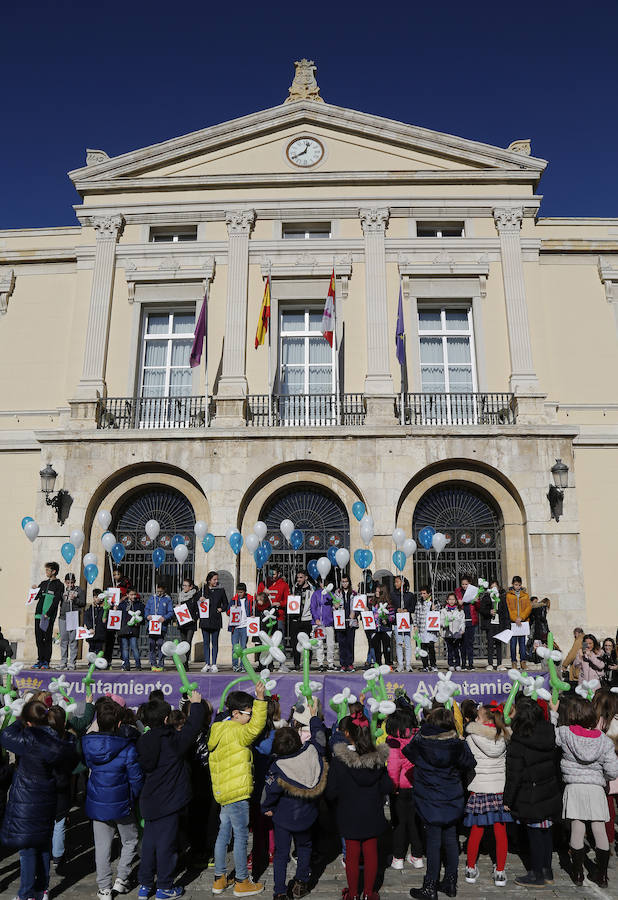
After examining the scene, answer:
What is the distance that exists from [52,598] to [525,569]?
1000 cm

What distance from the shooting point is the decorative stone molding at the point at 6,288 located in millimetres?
18797

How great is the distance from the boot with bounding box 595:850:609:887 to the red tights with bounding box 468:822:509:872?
0.77 metres

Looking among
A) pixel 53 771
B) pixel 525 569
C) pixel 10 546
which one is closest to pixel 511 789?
pixel 53 771

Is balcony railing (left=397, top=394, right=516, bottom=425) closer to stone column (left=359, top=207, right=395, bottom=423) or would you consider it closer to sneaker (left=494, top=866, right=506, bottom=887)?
stone column (left=359, top=207, right=395, bottom=423)

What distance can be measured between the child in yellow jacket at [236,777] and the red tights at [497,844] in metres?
1.88

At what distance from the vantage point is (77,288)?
18.1 meters

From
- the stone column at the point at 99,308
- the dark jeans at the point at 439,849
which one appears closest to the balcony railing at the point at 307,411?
the stone column at the point at 99,308

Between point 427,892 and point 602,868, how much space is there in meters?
1.61

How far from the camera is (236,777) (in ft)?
18.5

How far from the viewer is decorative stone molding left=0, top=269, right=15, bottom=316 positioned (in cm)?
1880

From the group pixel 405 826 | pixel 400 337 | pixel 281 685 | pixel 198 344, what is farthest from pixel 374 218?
pixel 405 826

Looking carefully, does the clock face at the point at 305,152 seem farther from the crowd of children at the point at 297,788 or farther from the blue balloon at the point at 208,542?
the crowd of children at the point at 297,788

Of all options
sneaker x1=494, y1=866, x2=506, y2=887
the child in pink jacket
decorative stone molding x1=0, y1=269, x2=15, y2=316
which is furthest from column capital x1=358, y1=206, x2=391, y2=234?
sneaker x1=494, y1=866, x2=506, y2=887

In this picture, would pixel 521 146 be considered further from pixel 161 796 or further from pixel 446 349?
pixel 161 796
